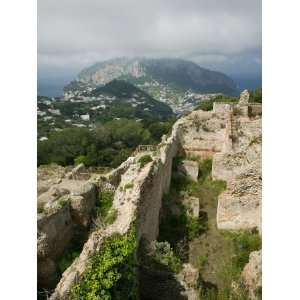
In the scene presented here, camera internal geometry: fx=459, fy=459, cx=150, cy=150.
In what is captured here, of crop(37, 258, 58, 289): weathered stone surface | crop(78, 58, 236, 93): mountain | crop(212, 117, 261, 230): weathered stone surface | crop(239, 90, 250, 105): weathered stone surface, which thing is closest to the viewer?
crop(37, 258, 58, 289): weathered stone surface

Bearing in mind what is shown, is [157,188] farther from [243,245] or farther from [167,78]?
[167,78]

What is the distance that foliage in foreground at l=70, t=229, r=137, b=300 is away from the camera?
737 cm

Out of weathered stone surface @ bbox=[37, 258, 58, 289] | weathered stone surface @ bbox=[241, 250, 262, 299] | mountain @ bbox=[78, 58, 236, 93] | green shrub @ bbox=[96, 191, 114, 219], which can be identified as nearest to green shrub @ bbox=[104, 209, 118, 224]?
green shrub @ bbox=[96, 191, 114, 219]

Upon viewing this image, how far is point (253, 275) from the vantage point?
9719mm

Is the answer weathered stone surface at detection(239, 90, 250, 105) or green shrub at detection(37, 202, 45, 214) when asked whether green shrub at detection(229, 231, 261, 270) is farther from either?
weathered stone surface at detection(239, 90, 250, 105)

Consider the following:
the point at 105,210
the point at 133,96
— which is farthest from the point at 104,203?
the point at 133,96

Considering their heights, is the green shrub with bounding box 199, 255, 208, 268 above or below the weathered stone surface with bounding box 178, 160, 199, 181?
below

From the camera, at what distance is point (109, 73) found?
448 ft

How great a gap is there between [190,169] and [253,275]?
7.46 metres

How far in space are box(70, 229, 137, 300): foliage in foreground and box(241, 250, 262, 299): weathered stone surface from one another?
2.58m

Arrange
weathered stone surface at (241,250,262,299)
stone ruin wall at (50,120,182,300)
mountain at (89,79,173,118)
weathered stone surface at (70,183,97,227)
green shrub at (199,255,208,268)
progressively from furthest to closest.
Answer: mountain at (89,79,173,118)
green shrub at (199,255,208,268)
weathered stone surface at (70,183,97,227)
weathered stone surface at (241,250,262,299)
stone ruin wall at (50,120,182,300)

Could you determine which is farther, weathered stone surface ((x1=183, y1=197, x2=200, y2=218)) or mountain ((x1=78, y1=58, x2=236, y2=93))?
mountain ((x1=78, y1=58, x2=236, y2=93))
